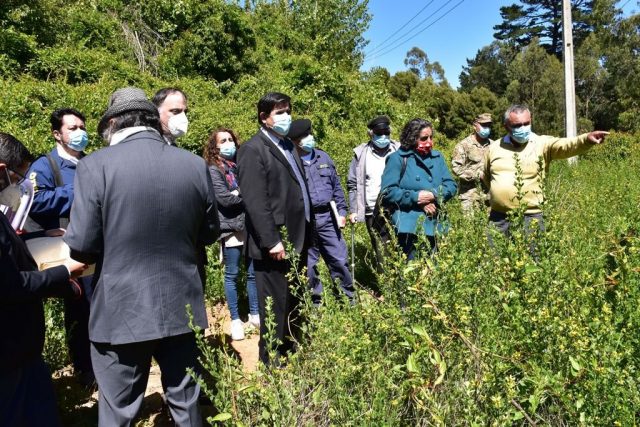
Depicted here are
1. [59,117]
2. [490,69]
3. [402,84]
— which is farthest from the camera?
[490,69]

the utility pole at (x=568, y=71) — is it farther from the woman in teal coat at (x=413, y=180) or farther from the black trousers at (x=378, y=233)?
the woman in teal coat at (x=413, y=180)

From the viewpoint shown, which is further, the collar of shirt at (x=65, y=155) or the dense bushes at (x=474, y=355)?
the collar of shirt at (x=65, y=155)

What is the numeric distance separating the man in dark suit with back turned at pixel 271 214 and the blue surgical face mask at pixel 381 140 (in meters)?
1.87

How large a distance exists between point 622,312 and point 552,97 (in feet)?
97.1

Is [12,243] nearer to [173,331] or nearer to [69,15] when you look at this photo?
[173,331]

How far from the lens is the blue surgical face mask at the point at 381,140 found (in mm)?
5105

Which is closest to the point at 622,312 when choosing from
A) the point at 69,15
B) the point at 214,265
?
the point at 214,265

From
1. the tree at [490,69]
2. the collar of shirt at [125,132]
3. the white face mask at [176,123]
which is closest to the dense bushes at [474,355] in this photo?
the collar of shirt at [125,132]

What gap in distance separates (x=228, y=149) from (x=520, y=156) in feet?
7.98

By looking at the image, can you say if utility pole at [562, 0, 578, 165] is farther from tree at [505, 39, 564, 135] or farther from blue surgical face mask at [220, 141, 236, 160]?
tree at [505, 39, 564, 135]

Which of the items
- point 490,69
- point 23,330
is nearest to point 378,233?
point 23,330

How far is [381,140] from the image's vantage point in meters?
5.11

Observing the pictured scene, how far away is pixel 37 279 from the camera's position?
2.04 metres

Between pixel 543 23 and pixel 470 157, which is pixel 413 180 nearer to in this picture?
pixel 470 157
